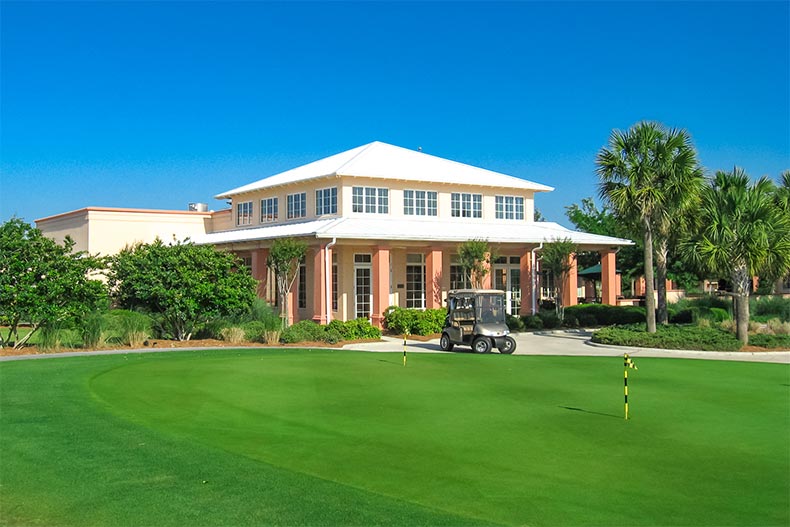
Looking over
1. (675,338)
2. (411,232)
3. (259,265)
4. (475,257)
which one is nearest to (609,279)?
(475,257)

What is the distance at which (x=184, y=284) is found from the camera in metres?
24.1

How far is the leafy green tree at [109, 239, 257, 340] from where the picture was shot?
2398 centimetres

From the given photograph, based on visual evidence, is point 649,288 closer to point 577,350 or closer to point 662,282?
point 577,350

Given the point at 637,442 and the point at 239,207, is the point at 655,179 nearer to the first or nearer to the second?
the point at 637,442

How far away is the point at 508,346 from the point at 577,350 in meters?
3.16

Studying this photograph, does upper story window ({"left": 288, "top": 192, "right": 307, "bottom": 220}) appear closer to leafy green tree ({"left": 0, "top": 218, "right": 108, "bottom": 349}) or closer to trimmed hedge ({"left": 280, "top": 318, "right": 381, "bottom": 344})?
trimmed hedge ({"left": 280, "top": 318, "right": 381, "bottom": 344})

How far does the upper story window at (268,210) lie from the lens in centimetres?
3675

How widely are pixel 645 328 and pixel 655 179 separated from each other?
5.29 m

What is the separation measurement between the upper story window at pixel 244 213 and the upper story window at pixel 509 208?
12672 mm

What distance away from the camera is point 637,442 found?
985cm

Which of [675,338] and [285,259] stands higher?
[285,259]

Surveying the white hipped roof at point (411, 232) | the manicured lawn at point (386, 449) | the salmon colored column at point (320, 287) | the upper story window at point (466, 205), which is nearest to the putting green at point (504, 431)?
the manicured lawn at point (386, 449)

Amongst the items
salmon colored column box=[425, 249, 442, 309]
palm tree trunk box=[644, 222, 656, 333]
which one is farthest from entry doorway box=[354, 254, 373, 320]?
palm tree trunk box=[644, 222, 656, 333]

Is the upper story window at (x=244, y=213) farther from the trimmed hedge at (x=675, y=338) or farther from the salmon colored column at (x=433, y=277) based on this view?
the trimmed hedge at (x=675, y=338)
